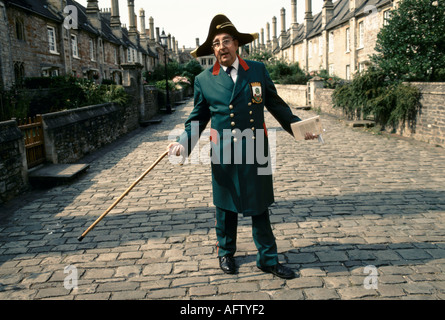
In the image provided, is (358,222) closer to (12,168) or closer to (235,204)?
(235,204)

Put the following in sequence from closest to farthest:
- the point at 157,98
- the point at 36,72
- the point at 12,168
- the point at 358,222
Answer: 1. the point at 358,222
2. the point at 12,168
3. the point at 36,72
4. the point at 157,98

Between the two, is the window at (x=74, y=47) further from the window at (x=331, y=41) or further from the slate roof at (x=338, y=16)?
the window at (x=331, y=41)

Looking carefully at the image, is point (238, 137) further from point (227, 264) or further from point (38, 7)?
point (38, 7)

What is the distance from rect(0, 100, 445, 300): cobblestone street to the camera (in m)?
3.34

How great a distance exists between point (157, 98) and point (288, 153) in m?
15.9

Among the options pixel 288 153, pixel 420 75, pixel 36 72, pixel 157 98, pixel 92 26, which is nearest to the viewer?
pixel 288 153

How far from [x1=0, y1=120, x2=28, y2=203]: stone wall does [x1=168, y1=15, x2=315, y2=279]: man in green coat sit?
13.8 feet

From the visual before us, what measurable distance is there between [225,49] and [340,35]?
37291 millimetres

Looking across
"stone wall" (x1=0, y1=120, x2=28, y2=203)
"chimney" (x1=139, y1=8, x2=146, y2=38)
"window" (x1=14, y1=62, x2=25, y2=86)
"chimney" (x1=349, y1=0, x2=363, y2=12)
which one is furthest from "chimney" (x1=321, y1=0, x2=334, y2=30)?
"stone wall" (x1=0, y1=120, x2=28, y2=203)

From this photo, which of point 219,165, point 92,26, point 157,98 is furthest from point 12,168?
point 92,26

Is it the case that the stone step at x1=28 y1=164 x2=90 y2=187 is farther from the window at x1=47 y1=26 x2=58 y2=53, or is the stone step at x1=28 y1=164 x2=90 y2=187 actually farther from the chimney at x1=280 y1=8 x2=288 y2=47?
the chimney at x1=280 y1=8 x2=288 y2=47

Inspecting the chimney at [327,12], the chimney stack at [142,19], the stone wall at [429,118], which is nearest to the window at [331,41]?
the chimney at [327,12]

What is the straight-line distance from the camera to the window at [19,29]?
829 inches

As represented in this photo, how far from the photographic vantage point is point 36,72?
22875 millimetres
